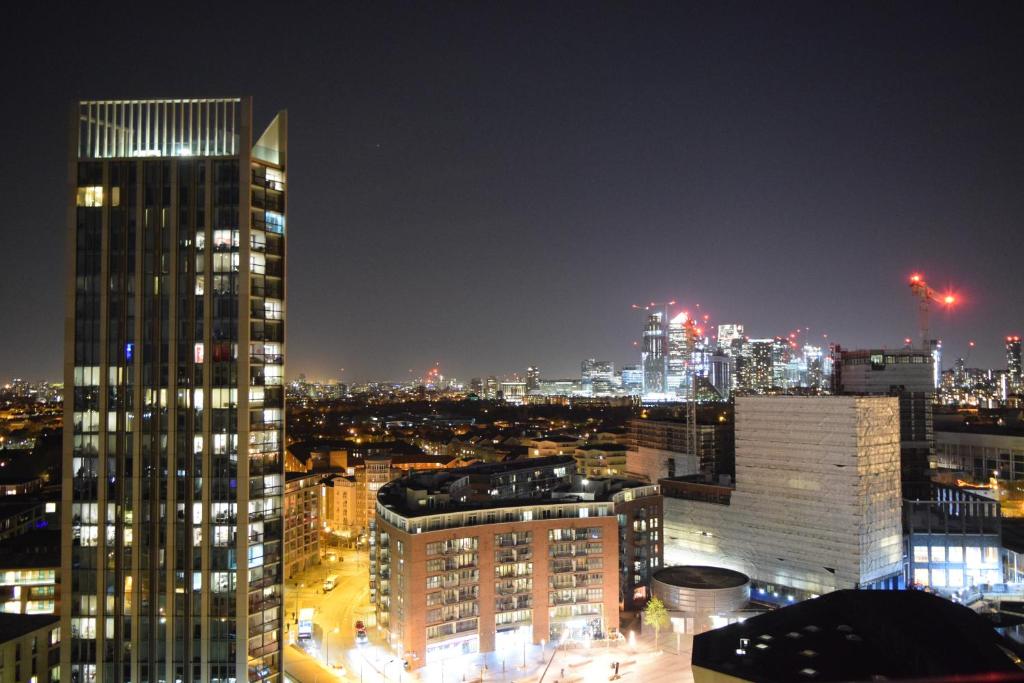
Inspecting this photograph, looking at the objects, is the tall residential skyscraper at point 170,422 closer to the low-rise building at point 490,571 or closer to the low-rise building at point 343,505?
the low-rise building at point 490,571

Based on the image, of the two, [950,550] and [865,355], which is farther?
[865,355]

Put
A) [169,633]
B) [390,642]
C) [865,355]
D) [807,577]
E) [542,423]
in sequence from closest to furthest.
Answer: [169,633]
[390,642]
[807,577]
[865,355]
[542,423]

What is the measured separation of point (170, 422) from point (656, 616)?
30817 mm

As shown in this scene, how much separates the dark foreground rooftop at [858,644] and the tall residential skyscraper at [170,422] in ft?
60.6

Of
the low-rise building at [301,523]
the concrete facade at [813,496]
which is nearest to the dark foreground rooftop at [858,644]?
the concrete facade at [813,496]

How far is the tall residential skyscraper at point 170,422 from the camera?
28.6 metres

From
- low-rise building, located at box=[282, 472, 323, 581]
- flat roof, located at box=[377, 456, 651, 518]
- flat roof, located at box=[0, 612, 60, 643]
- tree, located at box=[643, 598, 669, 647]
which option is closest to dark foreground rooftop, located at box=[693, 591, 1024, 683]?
tree, located at box=[643, 598, 669, 647]

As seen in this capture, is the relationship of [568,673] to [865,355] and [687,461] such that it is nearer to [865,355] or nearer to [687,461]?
[687,461]

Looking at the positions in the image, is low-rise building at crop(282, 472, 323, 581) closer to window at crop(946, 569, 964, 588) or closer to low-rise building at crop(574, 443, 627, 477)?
low-rise building at crop(574, 443, 627, 477)

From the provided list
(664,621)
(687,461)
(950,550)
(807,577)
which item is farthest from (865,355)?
(664,621)

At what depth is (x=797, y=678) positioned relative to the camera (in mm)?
26188

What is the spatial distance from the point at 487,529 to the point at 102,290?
25.2 metres

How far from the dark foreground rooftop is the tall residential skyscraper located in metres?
18.5

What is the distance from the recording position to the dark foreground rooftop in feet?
88.0
